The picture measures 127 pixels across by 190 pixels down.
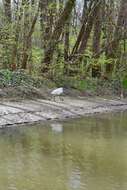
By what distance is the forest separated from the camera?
69.9ft

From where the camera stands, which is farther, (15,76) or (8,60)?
(8,60)

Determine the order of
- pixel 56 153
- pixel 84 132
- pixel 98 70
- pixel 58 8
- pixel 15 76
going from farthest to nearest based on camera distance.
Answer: pixel 98 70 < pixel 58 8 < pixel 15 76 < pixel 84 132 < pixel 56 153

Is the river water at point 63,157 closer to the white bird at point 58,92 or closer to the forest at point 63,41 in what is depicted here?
the white bird at point 58,92

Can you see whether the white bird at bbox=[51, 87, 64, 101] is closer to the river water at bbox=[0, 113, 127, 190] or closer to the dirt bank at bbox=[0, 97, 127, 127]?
the dirt bank at bbox=[0, 97, 127, 127]

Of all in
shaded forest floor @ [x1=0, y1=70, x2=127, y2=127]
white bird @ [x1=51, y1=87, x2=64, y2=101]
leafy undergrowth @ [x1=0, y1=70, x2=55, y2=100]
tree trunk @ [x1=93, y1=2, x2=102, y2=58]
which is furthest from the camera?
tree trunk @ [x1=93, y1=2, x2=102, y2=58]

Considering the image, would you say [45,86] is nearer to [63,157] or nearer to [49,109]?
[49,109]

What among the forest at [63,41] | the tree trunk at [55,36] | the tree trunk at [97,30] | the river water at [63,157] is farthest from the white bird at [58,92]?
the river water at [63,157]

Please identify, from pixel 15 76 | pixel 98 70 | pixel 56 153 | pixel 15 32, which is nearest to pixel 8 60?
pixel 15 32

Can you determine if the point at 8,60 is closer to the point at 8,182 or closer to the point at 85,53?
the point at 85,53

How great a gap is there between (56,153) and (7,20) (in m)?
12.0

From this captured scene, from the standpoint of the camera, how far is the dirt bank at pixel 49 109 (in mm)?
14047

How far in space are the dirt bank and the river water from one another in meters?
0.69

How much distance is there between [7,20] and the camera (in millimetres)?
20969

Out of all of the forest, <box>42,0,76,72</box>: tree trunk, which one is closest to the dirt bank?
the forest
